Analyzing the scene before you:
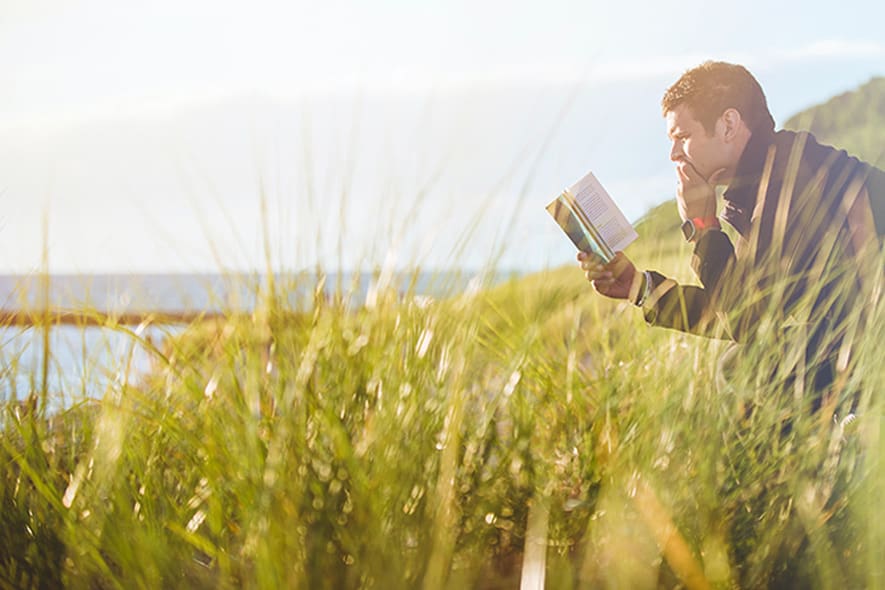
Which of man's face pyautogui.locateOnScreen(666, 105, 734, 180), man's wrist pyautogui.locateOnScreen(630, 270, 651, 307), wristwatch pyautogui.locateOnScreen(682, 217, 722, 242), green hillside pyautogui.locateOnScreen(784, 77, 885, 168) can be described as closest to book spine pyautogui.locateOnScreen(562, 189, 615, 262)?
man's wrist pyautogui.locateOnScreen(630, 270, 651, 307)

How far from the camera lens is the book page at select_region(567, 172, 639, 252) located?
2.20m

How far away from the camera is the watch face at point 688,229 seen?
2.63 m

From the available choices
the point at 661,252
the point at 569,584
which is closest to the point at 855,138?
the point at 661,252

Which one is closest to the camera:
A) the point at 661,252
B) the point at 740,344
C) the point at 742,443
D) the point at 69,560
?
the point at 69,560

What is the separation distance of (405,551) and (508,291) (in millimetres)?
878

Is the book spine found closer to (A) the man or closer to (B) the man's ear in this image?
(A) the man

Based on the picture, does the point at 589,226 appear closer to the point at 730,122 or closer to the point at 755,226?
the point at 755,226

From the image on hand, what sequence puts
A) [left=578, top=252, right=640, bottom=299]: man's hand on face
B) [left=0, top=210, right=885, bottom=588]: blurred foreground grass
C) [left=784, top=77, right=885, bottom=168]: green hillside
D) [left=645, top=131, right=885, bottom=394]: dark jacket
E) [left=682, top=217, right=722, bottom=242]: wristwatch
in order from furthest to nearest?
[left=784, top=77, right=885, bottom=168]: green hillside → [left=682, top=217, right=722, bottom=242]: wristwatch → [left=578, top=252, right=640, bottom=299]: man's hand on face → [left=645, top=131, right=885, bottom=394]: dark jacket → [left=0, top=210, right=885, bottom=588]: blurred foreground grass

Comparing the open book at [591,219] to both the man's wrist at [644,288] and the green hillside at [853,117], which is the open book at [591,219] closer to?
the man's wrist at [644,288]

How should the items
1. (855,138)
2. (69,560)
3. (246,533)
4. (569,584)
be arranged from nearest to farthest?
(246,533), (569,584), (69,560), (855,138)

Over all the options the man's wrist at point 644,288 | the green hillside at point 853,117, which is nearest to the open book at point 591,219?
the man's wrist at point 644,288

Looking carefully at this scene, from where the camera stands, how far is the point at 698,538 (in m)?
1.69

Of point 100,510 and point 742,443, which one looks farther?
point 742,443

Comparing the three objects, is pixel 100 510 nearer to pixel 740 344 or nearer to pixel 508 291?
pixel 508 291
